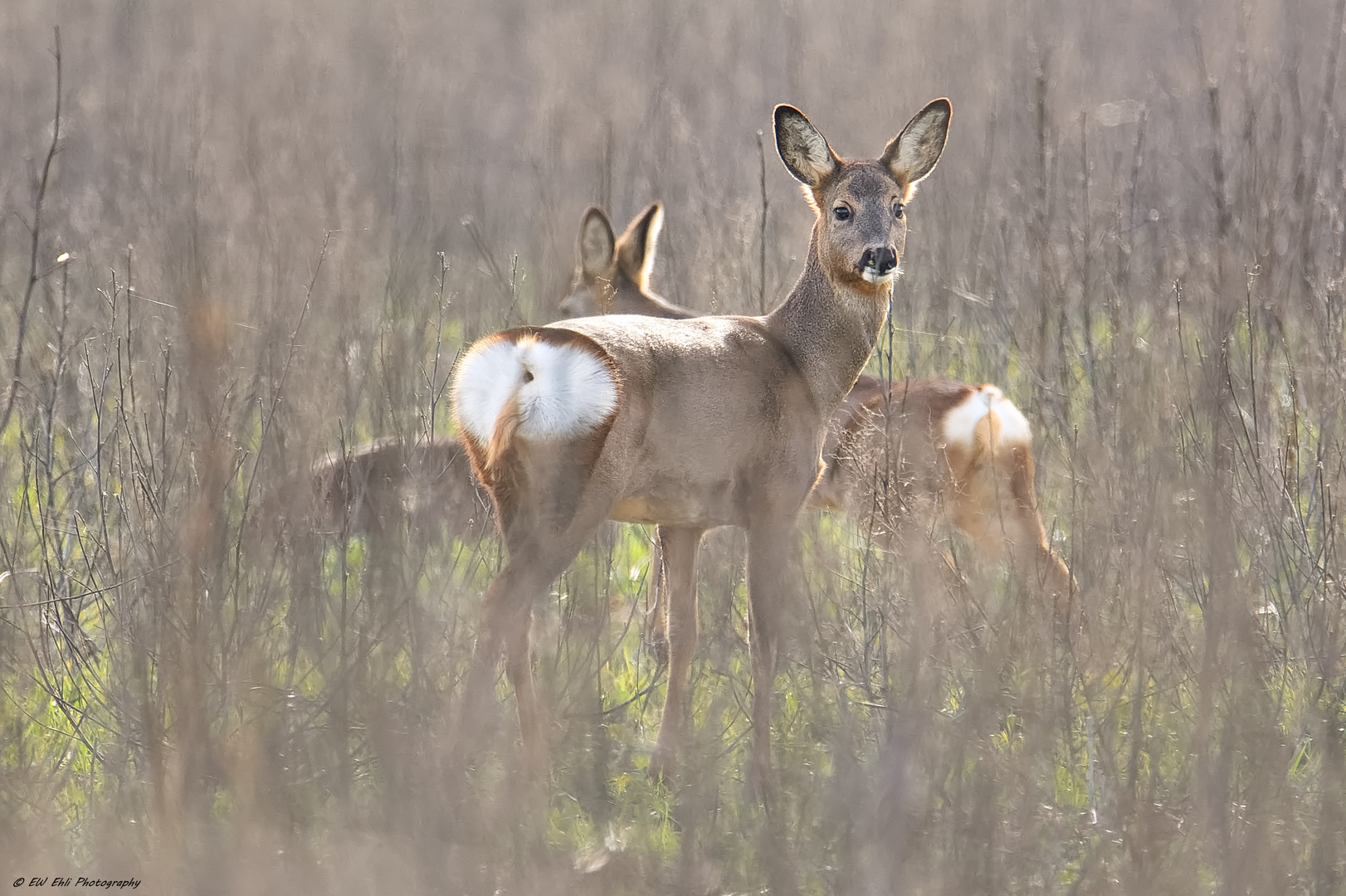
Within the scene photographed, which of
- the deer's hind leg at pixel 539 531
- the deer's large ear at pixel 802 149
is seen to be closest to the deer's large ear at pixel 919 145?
the deer's large ear at pixel 802 149

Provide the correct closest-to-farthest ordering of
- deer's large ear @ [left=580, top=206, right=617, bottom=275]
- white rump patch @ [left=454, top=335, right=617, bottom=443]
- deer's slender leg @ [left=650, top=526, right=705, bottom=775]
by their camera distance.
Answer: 1. white rump patch @ [left=454, top=335, right=617, bottom=443]
2. deer's slender leg @ [left=650, top=526, right=705, bottom=775]
3. deer's large ear @ [left=580, top=206, right=617, bottom=275]

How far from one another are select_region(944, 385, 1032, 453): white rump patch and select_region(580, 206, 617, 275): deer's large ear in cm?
171

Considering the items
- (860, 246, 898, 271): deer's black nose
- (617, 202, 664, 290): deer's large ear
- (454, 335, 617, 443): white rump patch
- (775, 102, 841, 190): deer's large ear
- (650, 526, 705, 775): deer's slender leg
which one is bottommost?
(650, 526, 705, 775): deer's slender leg

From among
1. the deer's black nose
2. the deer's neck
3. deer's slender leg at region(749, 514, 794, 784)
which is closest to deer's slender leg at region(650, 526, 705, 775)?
deer's slender leg at region(749, 514, 794, 784)

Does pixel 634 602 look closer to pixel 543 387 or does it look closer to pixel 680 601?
pixel 680 601

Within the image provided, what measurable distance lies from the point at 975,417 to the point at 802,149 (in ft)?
4.82

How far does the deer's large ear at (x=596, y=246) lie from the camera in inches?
263

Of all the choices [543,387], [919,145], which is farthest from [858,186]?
[543,387]

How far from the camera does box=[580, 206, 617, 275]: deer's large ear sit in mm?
6688

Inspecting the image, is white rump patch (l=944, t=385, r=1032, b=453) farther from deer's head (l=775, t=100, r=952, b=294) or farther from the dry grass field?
deer's head (l=775, t=100, r=952, b=294)

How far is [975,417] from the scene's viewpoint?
6.21m

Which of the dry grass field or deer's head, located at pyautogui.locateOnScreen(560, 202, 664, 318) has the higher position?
deer's head, located at pyautogui.locateOnScreen(560, 202, 664, 318)

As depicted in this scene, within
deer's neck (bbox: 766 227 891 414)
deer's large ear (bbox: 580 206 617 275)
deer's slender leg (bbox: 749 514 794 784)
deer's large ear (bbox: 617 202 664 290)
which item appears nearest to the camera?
deer's slender leg (bbox: 749 514 794 784)

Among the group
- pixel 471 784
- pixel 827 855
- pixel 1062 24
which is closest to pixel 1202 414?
pixel 827 855
